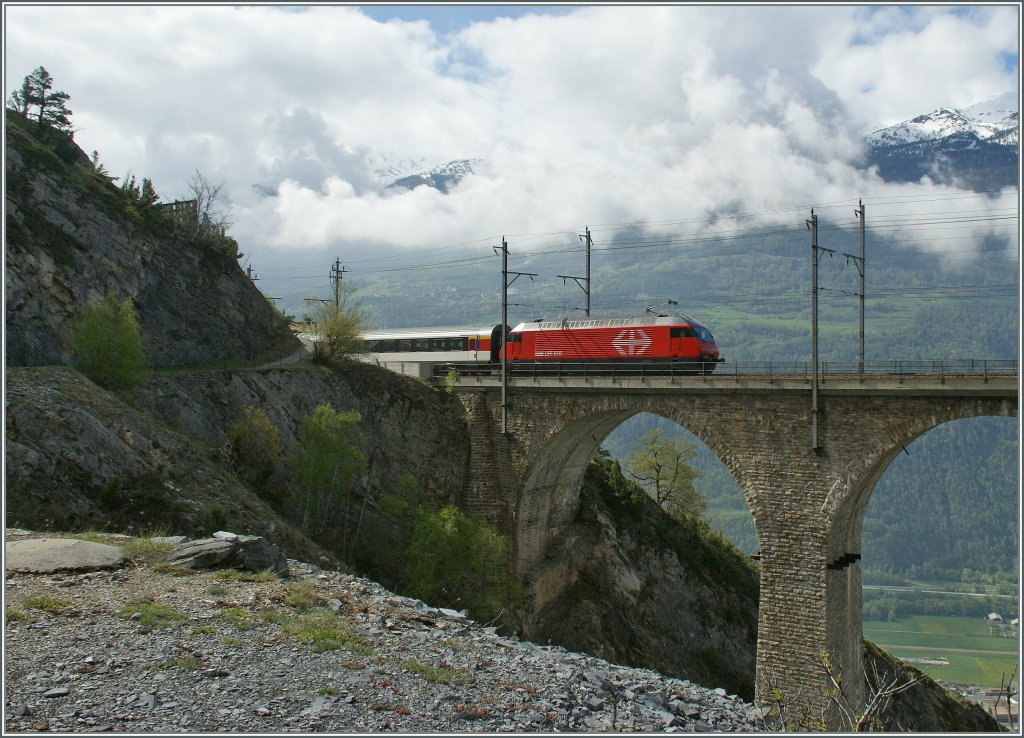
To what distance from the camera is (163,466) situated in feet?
85.1

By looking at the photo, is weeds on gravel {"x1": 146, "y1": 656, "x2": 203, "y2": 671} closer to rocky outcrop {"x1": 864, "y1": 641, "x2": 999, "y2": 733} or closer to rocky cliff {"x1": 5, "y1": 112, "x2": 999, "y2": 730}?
rocky cliff {"x1": 5, "y1": 112, "x2": 999, "y2": 730}

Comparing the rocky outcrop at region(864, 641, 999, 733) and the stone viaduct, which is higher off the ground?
the stone viaduct

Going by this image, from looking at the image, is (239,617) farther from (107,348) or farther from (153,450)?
(107,348)

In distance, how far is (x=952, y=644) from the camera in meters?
158

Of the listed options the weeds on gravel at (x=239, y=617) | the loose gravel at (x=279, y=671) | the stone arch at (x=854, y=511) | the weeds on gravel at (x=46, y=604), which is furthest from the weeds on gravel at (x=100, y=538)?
the stone arch at (x=854, y=511)

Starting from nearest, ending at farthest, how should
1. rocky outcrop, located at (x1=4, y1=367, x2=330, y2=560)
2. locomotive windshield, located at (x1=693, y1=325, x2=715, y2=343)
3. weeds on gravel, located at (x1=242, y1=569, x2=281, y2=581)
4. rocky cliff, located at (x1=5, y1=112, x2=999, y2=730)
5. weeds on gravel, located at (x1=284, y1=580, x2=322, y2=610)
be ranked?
weeds on gravel, located at (x1=284, y1=580, x2=322, y2=610)
weeds on gravel, located at (x1=242, y1=569, x2=281, y2=581)
rocky outcrop, located at (x1=4, y1=367, x2=330, y2=560)
rocky cliff, located at (x1=5, y1=112, x2=999, y2=730)
locomotive windshield, located at (x1=693, y1=325, x2=715, y2=343)

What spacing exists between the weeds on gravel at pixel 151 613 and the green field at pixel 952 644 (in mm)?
145821

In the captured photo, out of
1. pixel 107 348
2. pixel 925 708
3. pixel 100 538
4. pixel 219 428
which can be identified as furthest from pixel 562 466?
pixel 100 538

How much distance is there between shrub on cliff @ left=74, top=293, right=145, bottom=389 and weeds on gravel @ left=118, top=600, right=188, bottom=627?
17430 millimetres

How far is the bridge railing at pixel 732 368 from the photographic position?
27172 millimetres

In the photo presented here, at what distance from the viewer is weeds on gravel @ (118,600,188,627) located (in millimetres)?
14750

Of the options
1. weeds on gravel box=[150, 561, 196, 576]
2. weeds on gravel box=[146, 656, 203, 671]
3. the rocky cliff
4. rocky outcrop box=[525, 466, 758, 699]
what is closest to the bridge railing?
the rocky cliff

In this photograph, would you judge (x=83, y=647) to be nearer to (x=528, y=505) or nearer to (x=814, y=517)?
(x=814, y=517)

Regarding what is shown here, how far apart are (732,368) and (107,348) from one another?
25561 millimetres
